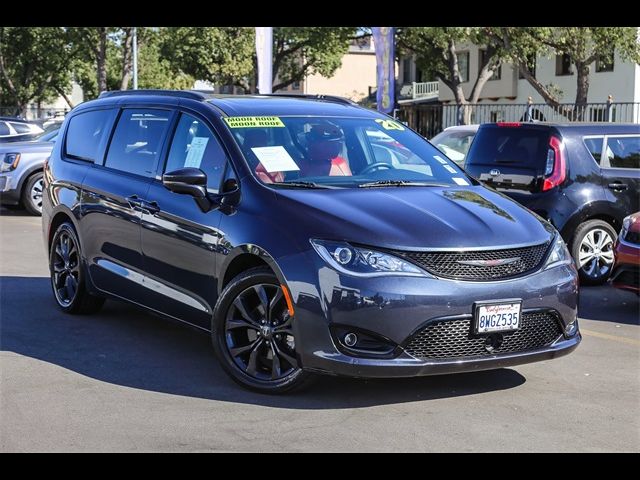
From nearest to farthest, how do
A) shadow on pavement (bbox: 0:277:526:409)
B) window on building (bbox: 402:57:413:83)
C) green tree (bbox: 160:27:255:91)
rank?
1. shadow on pavement (bbox: 0:277:526:409)
2. green tree (bbox: 160:27:255:91)
3. window on building (bbox: 402:57:413:83)

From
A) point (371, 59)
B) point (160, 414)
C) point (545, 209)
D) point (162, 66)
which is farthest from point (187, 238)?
point (371, 59)

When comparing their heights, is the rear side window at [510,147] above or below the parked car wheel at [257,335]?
above

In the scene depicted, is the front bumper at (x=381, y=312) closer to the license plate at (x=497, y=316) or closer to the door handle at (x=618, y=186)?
the license plate at (x=497, y=316)

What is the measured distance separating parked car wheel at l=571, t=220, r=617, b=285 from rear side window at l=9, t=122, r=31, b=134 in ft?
39.3

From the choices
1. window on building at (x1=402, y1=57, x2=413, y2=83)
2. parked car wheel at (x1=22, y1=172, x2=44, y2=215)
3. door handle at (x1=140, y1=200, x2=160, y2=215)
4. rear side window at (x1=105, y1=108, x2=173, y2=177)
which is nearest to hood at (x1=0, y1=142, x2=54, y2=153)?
parked car wheel at (x1=22, y1=172, x2=44, y2=215)

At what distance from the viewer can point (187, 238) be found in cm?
609

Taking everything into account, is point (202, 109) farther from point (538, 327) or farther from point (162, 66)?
point (162, 66)

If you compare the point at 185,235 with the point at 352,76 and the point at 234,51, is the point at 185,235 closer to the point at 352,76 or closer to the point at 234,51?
the point at 234,51

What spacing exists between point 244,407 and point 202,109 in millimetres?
2170

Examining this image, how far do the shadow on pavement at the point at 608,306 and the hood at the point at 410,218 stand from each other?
8.90ft

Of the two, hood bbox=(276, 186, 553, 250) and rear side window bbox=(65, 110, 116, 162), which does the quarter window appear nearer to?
hood bbox=(276, 186, 553, 250)

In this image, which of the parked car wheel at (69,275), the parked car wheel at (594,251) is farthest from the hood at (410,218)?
the parked car wheel at (594,251)

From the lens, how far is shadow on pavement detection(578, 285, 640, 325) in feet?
27.1

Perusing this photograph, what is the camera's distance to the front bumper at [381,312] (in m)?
5.05
